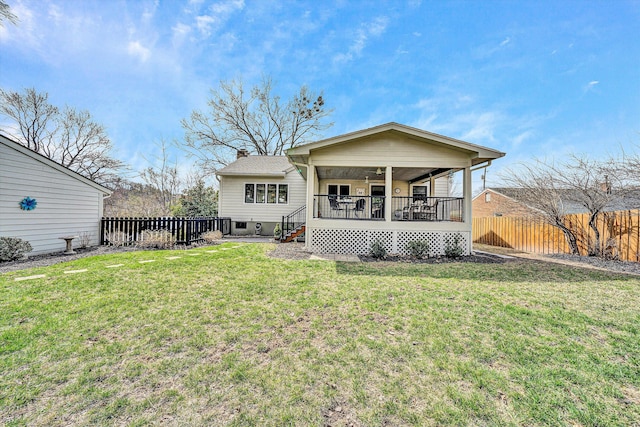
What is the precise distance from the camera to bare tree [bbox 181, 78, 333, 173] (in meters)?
24.2

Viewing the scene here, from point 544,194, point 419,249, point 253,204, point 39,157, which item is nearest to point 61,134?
point 39,157

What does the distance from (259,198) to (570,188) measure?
14768mm

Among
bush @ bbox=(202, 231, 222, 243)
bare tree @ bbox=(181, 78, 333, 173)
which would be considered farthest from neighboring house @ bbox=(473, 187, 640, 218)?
bare tree @ bbox=(181, 78, 333, 173)

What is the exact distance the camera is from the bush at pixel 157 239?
32.8 ft

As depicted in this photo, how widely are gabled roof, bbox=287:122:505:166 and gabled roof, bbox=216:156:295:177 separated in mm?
6459

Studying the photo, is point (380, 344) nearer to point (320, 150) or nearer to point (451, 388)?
point (451, 388)

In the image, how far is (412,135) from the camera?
9.09m

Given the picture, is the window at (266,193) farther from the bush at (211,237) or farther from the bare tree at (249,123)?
the bare tree at (249,123)

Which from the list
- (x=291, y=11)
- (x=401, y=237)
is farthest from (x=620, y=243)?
(x=291, y=11)

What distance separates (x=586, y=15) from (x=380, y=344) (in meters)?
14.9

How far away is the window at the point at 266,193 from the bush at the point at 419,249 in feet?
28.8

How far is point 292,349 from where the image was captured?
9.47 ft

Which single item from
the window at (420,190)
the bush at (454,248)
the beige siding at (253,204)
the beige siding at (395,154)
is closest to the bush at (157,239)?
the beige siding at (253,204)

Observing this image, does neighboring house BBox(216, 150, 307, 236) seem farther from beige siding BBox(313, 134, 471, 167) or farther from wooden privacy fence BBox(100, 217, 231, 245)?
beige siding BBox(313, 134, 471, 167)
